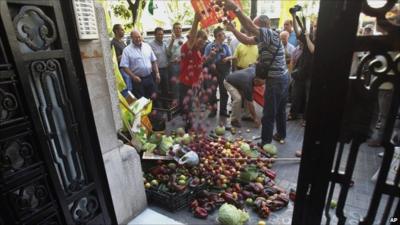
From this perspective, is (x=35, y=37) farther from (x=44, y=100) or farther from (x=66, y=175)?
(x=66, y=175)

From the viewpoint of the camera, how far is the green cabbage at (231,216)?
252cm

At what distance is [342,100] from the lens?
1018mm

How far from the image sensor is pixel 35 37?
1.32 m

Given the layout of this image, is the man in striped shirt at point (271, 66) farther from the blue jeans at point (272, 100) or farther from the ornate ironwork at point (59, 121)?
the ornate ironwork at point (59, 121)

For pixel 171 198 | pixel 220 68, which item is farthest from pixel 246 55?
pixel 171 198

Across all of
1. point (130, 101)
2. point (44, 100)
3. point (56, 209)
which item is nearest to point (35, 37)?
point (44, 100)

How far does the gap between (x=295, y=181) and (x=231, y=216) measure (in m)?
1.32

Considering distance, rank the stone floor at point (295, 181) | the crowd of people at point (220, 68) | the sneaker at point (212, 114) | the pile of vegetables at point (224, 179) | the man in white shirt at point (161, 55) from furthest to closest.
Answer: the sneaker at point (212, 114) → the man in white shirt at point (161, 55) → the crowd of people at point (220, 68) → the pile of vegetables at point (224, 179) → the stone floor at point (295, 181)

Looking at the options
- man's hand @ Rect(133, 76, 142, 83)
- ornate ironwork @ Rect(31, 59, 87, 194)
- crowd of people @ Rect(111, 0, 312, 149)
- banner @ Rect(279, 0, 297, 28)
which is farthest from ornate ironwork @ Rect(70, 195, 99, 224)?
banner @ Rect(279, 0, 297, 28)

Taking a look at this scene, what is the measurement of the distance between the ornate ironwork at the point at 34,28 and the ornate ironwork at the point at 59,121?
10 cm

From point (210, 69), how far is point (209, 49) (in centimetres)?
48

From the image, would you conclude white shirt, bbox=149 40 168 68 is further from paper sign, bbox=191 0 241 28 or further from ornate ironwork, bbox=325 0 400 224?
ornate ironwork, bbox=325 0 400 224

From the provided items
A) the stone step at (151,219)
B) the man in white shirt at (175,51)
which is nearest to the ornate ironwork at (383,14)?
the stone step at (151,219)

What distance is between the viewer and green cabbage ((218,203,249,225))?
2518 millimetres
